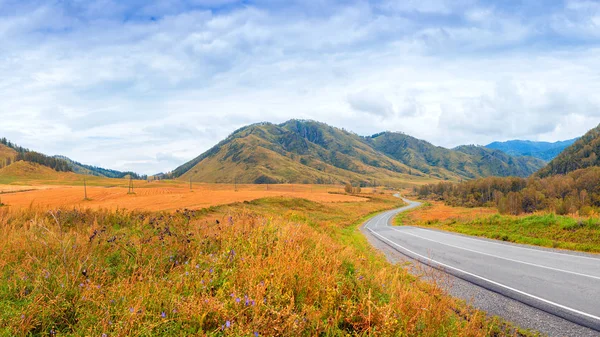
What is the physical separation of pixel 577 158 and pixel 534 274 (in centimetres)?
19892

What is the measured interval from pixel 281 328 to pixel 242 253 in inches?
99.8

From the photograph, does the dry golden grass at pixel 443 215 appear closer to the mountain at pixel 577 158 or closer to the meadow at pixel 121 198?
the meadow at pixel 121 198

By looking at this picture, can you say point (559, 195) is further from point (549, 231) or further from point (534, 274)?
point (534, 274)

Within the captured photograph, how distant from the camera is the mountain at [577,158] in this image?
15039 cm

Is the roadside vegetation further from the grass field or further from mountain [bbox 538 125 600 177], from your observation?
mountain [bbox 538 125 600 177]

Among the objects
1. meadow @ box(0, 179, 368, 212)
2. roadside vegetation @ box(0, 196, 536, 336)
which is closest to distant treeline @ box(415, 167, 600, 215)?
meadow @ box(0, 179, 368, 212)

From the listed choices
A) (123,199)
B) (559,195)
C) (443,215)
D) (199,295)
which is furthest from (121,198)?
(559,195)

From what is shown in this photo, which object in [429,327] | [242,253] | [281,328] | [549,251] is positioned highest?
[242,253]

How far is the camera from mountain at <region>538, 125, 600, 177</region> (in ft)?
493

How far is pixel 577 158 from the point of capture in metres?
160

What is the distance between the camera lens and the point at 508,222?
23.8m

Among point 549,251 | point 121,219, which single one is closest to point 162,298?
point 121,219

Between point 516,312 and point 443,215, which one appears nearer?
point 516,312

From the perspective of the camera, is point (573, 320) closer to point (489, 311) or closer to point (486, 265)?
point (489, 311)
